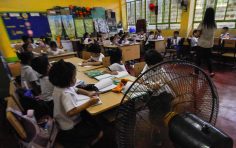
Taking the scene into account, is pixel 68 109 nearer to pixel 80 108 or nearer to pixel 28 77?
pixel 80 108

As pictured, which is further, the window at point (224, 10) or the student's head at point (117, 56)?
the window at point (224, 10)

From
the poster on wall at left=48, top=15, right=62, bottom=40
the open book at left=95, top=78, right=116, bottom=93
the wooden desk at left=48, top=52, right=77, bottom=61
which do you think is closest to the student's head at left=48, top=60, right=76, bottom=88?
the open book at left=95, top=78, right=116, bottom=93

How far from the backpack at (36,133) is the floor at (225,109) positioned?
40 centimetres

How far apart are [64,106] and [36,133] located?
292mm

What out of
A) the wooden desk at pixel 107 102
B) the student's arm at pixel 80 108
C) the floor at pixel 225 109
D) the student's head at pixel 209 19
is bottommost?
the floor at pixel 225 109

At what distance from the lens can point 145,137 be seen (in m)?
0.53

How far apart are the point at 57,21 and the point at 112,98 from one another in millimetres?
6207

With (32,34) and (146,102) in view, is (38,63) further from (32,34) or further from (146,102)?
(32,34)

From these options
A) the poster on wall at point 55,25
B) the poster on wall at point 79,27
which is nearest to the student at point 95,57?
Result: the poster on wall at point 55,25

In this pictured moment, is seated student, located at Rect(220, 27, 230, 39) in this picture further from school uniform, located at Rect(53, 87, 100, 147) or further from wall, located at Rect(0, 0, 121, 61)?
wall, located at Rect(0, 0, 121, 61)

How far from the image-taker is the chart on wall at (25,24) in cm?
557

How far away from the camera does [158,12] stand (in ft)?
24.8

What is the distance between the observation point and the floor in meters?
1.91

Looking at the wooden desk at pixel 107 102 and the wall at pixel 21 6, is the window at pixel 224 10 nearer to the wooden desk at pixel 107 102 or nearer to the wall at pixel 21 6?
the wall at pixel 21 6
